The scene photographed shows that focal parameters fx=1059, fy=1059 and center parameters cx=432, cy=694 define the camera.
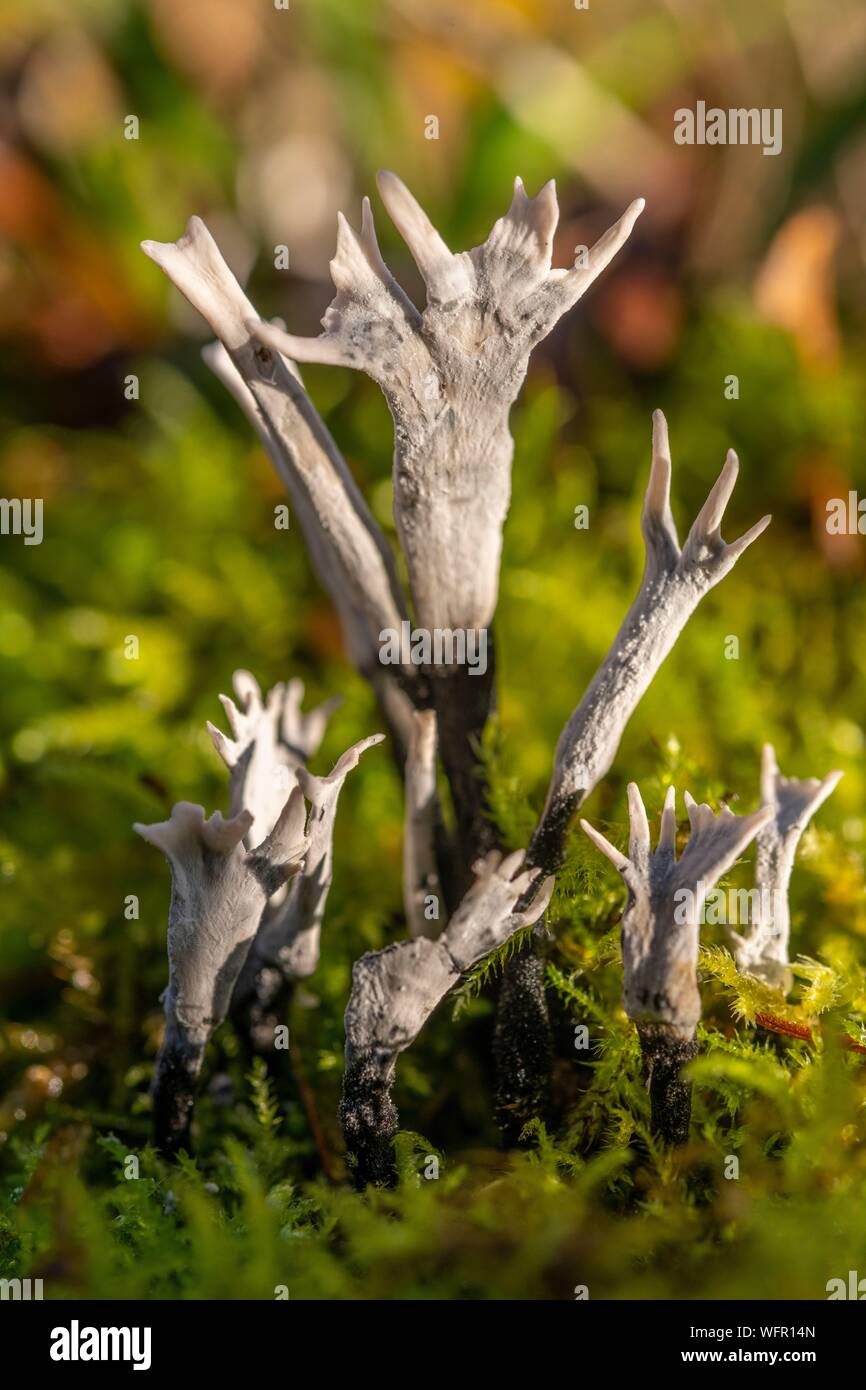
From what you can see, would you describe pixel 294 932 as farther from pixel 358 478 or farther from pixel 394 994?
pixel 358 478

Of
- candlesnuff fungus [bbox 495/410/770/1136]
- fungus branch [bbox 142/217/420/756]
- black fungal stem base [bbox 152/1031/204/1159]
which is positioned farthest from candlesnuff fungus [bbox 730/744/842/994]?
black fungal stem base [bbox 152/1031/204/1159]

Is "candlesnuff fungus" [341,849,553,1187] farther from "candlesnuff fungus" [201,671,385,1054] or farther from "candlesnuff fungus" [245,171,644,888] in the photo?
"candlesnuff fungus" [245,171,644,888]

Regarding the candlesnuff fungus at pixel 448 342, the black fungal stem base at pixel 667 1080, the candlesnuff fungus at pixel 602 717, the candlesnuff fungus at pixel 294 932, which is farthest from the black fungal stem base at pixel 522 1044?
the candlesnuff fungus at pixel 448 342

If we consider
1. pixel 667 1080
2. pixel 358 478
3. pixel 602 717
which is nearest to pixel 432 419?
pixel 602 717

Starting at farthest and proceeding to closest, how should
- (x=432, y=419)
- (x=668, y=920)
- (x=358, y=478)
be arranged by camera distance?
(x=358, y=478)
(x=432, y=419)
(x=668, y=920)

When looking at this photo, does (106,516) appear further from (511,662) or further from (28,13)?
(28,13)
